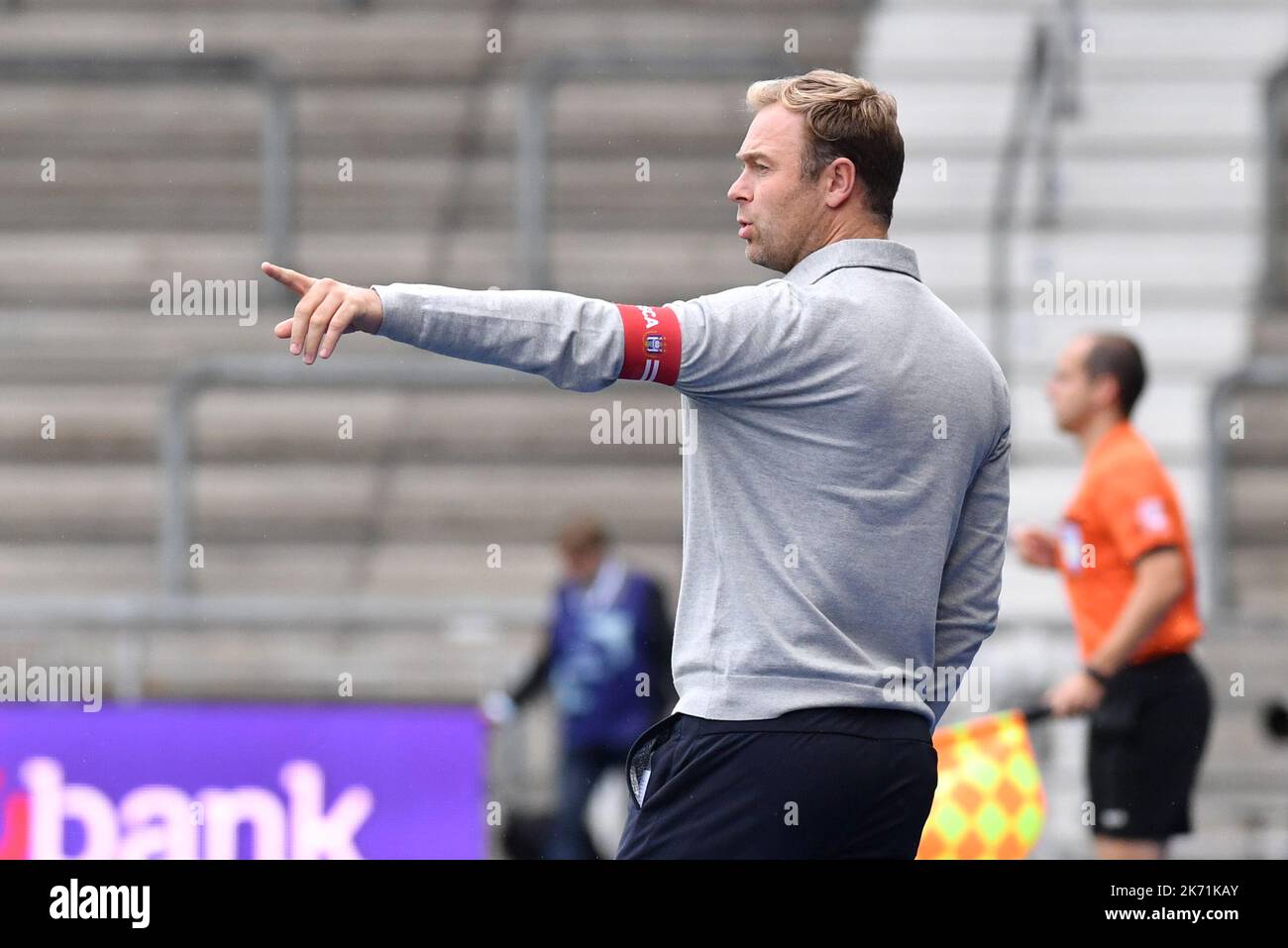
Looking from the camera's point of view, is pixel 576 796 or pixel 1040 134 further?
pixel 1040 134

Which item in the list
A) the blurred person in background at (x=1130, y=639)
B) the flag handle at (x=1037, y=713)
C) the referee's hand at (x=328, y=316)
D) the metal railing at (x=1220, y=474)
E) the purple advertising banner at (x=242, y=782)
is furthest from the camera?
the metal railing at (x=1220, y=474)

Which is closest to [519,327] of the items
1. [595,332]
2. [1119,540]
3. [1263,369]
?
[595,332]

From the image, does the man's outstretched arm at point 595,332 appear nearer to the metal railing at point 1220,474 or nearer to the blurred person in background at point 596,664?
the blurred person in background at point 596,664

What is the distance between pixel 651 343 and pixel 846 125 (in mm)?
551

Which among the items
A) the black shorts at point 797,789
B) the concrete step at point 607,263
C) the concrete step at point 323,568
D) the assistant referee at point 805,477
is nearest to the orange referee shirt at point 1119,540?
the assistant referee at point 805,477

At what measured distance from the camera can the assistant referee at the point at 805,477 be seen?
10.00 feet

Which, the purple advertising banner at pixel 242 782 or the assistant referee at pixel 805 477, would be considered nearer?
the assistant referee at pixel 805 477

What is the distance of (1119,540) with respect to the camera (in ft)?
19.3

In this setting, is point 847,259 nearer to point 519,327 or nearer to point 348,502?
point 519,327

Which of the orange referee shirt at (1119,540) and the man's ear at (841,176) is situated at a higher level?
the man's ear at (841,176)

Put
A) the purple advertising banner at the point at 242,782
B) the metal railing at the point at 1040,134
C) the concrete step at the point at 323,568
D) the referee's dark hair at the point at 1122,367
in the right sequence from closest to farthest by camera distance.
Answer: the referee's dark hair at the point at 1122,367
the purple advertising banner at the point at 242,782
the concrete step at the point at 323,568
the metal railing at the point at 1040,134

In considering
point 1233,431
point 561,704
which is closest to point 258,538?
point 561,704

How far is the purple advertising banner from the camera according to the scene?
7418 millimetres
